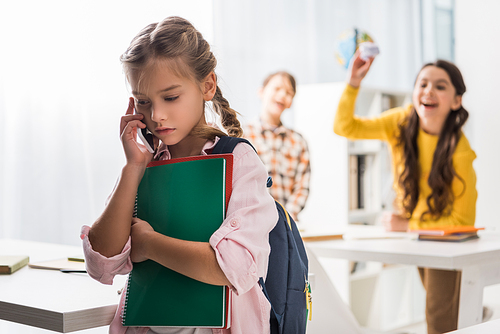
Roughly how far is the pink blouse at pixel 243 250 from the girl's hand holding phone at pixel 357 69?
156 centimetres

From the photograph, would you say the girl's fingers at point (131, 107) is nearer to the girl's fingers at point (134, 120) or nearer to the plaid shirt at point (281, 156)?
the girl's fingers at point (134, 120)

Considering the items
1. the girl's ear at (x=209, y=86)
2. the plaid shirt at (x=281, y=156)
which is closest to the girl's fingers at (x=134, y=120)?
the girl's ear at (x=209, y=86)

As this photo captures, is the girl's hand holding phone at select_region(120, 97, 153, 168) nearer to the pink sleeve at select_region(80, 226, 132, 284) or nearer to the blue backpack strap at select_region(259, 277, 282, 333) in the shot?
the pink sleeve at select_region(80, 226, 132, 284)

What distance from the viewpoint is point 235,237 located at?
84 cm

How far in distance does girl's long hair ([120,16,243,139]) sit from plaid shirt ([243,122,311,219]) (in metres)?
2.17

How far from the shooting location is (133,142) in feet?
3.17

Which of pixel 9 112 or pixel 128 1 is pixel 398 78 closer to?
pixel 128 1

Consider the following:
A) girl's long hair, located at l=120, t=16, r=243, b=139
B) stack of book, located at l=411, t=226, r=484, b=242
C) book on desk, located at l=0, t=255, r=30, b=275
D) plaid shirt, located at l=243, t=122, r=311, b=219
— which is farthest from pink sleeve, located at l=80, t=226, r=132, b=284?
plaid shirt, located at l=243, t=122, r=311, b=219

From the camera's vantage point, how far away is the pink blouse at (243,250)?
2.77 feet

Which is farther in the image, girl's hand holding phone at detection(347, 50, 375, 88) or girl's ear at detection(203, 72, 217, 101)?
girl's hand holding phone at detection(347, 50, 375, 88)

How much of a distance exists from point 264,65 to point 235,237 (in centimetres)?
300

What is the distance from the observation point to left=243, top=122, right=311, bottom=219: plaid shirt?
3.16 meters

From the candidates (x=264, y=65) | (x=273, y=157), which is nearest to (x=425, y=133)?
(x=273, y=157)

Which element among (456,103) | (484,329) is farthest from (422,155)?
(484,329)
